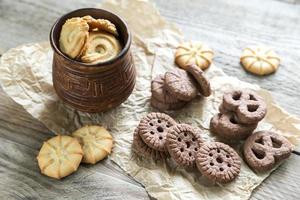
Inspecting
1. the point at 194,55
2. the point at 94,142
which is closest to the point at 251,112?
the point at 194,55

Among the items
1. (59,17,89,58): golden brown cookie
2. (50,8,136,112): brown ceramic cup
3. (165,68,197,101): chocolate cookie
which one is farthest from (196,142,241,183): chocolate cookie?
(59,17,89,58): golden brown cookie

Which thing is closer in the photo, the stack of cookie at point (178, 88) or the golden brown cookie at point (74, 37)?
the golden brown cookie at point (74, 37)

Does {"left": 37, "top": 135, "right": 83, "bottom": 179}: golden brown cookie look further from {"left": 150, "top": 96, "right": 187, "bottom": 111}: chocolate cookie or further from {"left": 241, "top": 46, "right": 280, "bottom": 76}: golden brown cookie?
{"left": 241, "top": 46, "right": 280, "bottom": 76}: golden brown cookie

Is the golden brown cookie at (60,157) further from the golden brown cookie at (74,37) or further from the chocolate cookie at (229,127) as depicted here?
the chocolate cookie at (229,127)

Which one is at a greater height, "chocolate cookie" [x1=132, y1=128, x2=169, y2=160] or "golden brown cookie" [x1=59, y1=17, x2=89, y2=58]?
"golden brown cookie" [x1=59, y1=17, x2=89, y2=58]

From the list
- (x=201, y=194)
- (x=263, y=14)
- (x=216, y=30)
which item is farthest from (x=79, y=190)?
(x=263, y=14)

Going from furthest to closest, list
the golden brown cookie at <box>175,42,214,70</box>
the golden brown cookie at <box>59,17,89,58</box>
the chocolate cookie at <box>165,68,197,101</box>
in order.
A: the golden brown cookie at <box>175,42,214,70</box>
the chocolate cookie at <box>165,68,197,101</box>
the golden brown cookie at <box>59,17,89,58</box>

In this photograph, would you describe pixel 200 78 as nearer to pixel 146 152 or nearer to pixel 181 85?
pixel 181 85

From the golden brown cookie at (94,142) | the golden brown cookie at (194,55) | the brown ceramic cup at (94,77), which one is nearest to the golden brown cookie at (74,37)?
the brown ceramic cup at (94,77)
